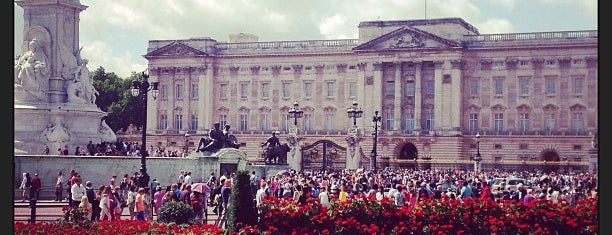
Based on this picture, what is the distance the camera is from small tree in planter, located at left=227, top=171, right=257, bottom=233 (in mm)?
16422

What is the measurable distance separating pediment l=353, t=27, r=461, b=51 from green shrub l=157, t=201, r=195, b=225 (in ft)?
210

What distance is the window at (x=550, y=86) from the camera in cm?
7850

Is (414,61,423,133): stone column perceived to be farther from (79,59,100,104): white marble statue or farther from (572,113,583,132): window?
(79,59,100,104): white marble statue

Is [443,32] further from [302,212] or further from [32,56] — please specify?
[302,212]

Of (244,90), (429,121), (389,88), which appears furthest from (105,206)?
(244,90)

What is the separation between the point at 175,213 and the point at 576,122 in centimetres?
6435

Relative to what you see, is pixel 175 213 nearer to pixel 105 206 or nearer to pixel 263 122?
pixel 105 206

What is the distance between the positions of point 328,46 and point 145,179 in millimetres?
58931

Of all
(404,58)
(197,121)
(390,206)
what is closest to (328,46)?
(404,58)

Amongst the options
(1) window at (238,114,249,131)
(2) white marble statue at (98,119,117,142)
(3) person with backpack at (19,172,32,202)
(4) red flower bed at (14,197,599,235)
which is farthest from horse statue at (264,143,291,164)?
(1) window at (238,114,249,131)

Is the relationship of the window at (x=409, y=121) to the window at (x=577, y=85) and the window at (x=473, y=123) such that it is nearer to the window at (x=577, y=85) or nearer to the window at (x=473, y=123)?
the window at (x=473, y=123)

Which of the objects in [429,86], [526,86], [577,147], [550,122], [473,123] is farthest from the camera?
[429,86]

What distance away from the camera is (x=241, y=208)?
54.0 feet

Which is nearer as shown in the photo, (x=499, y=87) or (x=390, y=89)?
(x=499, y=87)
